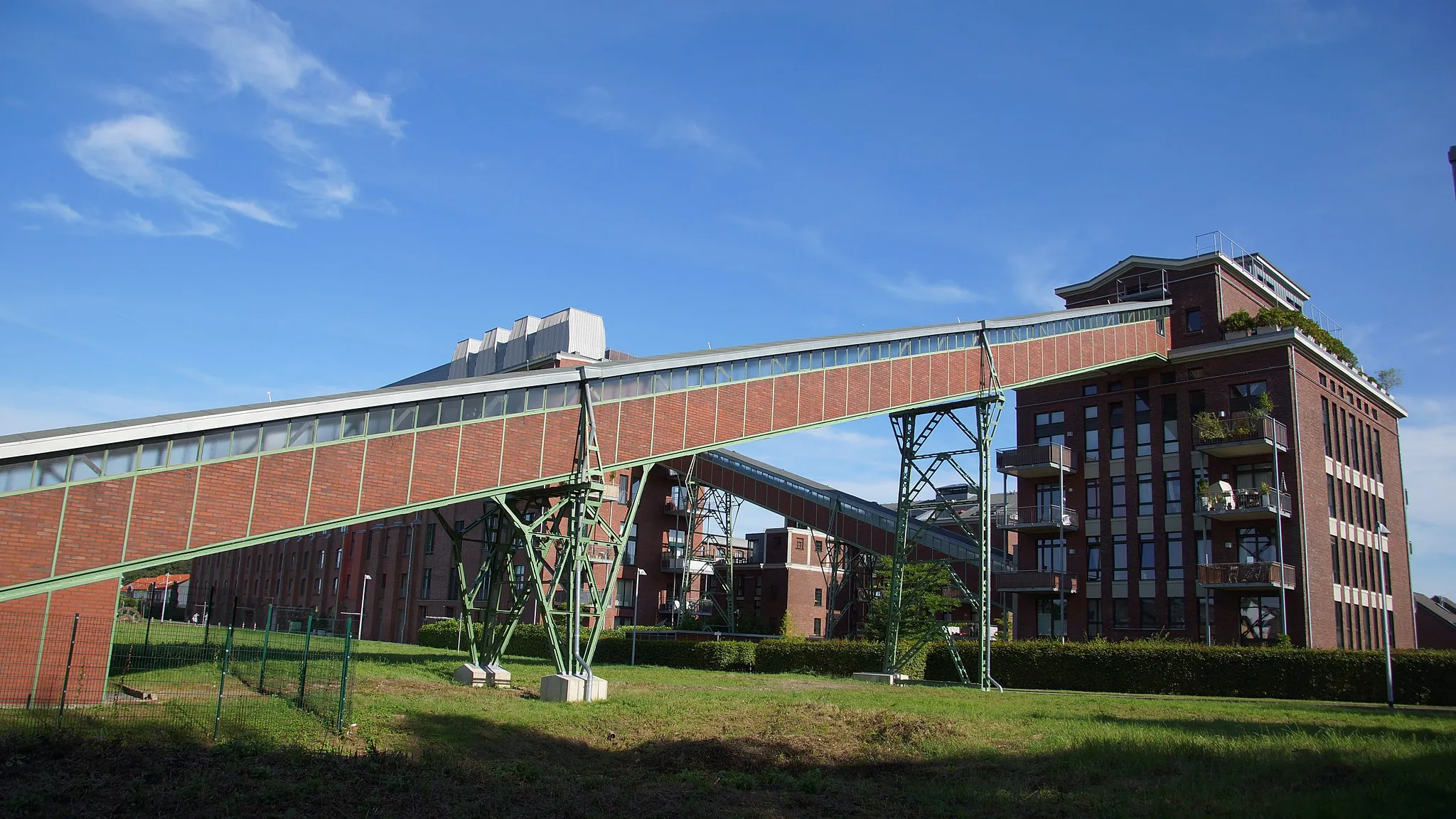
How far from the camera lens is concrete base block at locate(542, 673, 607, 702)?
24.1 metres

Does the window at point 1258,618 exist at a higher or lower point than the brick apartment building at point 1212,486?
lower

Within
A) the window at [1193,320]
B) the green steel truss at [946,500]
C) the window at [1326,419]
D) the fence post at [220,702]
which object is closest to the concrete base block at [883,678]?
the green steel truss at [946,500]

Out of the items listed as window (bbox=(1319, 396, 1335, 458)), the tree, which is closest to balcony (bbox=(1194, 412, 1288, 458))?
window (bbox=(1319, 396, 1335, 458))

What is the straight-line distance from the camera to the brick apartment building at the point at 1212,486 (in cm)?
3922

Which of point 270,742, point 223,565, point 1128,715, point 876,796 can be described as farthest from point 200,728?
point 223,565

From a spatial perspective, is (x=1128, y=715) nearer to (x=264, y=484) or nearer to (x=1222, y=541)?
(x=264, y=484)

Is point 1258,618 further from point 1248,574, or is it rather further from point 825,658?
point 825,658

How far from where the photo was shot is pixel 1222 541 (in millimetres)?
40312

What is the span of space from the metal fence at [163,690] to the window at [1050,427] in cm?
Result: 3574

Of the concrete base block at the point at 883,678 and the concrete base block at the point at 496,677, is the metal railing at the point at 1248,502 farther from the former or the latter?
the concrete base block at the point at 496,677

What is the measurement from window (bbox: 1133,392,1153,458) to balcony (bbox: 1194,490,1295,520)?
12.8 ft

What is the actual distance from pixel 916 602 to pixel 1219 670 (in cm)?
976

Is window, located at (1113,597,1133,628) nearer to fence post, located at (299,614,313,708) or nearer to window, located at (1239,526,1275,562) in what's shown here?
window, located at (1239,526,1275,562)

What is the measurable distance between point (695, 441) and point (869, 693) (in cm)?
868
